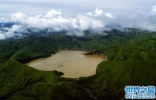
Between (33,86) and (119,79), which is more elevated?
(119,79)

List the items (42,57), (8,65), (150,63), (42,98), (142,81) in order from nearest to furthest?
(42,98) < (142,81) < (150,63) < (8,65) < (42,57)

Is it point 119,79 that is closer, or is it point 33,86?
point 33,86

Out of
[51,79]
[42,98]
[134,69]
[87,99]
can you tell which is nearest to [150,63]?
[134,69]

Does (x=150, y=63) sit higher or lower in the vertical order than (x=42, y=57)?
higher

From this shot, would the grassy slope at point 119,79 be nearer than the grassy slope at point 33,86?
No

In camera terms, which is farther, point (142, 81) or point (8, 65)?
point (8, 65)

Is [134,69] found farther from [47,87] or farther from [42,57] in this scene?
[42,57]

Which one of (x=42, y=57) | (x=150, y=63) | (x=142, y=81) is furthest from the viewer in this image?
(x=42, y=57)

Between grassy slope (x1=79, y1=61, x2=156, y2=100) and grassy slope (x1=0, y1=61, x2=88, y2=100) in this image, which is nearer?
grassy slope (x1=0, y1=61, x2=88, y2=100)
